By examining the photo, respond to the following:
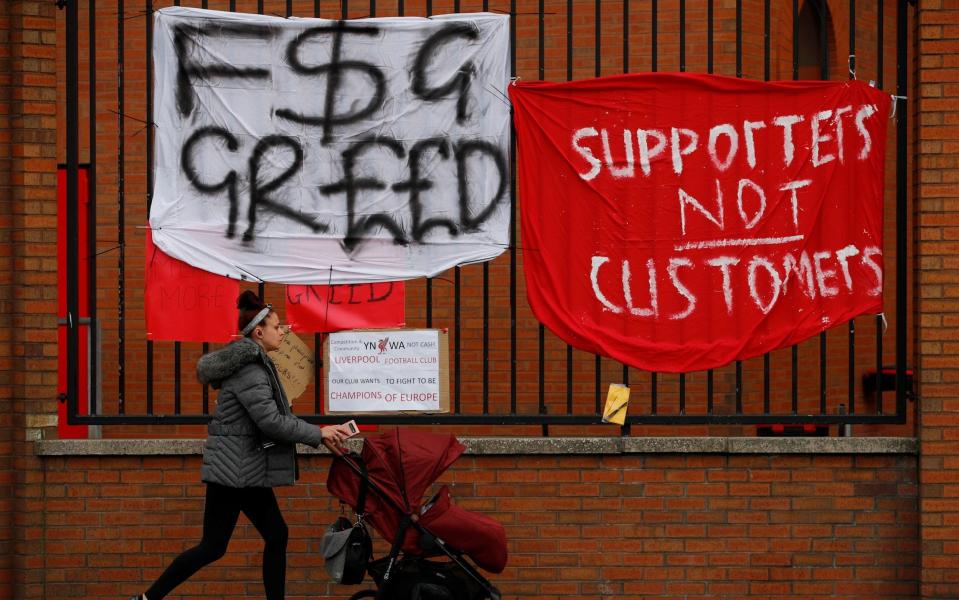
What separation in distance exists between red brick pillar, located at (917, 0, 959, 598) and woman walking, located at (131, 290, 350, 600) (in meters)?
3.08

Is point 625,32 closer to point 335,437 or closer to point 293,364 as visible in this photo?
point 293,364

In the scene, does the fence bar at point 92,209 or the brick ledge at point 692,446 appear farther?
the fence bar at point 92,209

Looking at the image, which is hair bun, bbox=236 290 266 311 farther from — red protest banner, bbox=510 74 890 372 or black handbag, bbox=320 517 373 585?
red protest banner, bbox=510 74 890 372

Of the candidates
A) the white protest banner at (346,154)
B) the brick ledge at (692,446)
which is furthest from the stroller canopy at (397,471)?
the white protest banner at (346,154)

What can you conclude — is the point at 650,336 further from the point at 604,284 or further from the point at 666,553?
the point at 666,553

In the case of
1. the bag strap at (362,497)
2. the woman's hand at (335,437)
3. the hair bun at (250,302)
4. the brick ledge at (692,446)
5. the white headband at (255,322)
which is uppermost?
the hair bun at (250,302)

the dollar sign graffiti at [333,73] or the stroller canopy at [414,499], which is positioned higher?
the dollar sign graffiti at [333,73]

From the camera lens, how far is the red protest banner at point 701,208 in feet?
21.0

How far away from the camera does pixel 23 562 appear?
20.9ft

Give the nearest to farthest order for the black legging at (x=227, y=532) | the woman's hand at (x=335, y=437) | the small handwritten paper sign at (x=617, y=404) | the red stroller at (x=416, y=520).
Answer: the red stroller at (x=416, y=520)
the woman's hand at (x=335, y=437)
the black legging at (x=227, y=532)
the small handwritten paper sign at (x=617, y=404)

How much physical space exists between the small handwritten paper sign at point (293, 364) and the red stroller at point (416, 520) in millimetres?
1127

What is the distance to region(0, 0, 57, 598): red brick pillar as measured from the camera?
6383 millimetres

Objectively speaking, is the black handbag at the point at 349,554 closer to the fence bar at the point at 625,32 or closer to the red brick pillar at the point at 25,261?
the red brick pillar at the point at 25,261

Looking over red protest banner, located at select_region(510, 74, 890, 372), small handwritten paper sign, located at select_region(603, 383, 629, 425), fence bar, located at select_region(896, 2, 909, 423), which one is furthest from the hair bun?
fence bar, located at select_region(896, 2, 909, 423)
